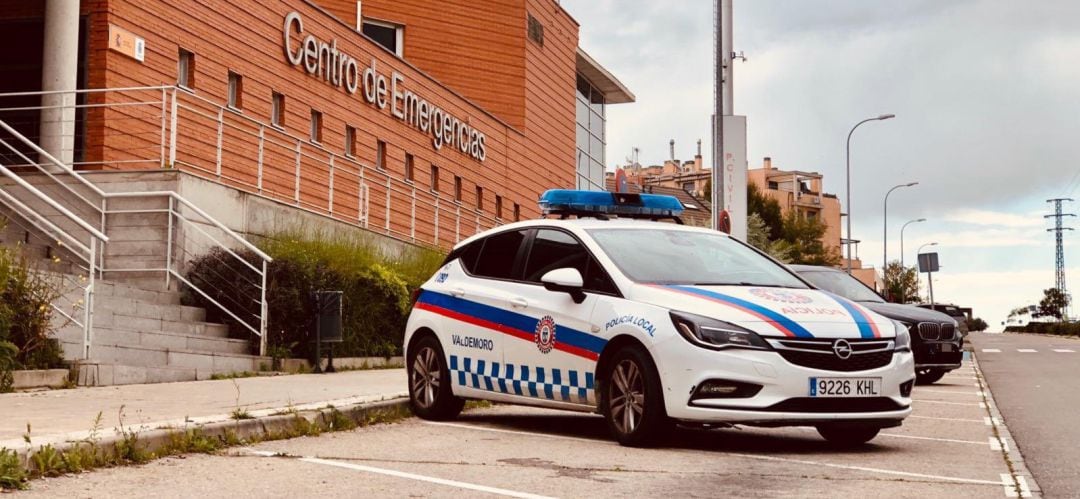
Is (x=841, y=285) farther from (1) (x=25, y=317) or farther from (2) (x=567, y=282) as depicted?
(1) (x=25, y=317)

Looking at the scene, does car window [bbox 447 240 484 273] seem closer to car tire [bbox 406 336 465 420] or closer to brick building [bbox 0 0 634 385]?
car tire [bbox 406 336 465 420]

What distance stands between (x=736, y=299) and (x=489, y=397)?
251 cm

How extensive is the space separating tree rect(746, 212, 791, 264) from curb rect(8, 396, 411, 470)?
2561 inches

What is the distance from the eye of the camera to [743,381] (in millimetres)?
8688

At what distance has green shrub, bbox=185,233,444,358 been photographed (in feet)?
57.2

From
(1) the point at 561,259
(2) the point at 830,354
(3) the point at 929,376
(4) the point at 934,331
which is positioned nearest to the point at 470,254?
(1) the point at 561,259

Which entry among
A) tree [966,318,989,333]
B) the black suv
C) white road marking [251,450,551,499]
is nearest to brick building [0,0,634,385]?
white road marking [251,450,551,499]

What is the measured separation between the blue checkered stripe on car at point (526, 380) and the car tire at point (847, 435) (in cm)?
171

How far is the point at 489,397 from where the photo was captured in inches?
423

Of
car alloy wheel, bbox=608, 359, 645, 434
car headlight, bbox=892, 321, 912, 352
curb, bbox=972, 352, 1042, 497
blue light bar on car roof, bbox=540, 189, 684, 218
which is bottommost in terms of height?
curb, bbox=972, 352, 1042, 497

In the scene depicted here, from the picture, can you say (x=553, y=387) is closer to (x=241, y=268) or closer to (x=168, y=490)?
(x=168, y=490)

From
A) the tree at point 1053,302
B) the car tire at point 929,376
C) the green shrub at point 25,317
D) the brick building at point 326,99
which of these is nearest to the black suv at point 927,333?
the car tire at point 929,376

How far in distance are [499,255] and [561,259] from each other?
86 centimetres

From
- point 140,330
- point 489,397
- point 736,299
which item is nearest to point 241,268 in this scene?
point 140,330
